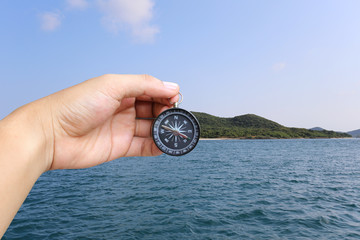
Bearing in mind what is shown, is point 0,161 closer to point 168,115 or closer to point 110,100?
point 110,100

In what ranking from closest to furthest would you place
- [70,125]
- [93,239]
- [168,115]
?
[70,125] < [168,115] < [93,239]

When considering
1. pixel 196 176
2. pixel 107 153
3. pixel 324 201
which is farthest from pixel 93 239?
pixel 196 176

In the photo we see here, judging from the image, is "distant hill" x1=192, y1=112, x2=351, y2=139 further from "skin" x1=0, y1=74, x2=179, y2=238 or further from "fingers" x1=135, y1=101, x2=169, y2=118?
"skin" x1=0, y1=74, x2=179, y2=238

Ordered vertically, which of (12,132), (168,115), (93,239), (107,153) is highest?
(168,115)

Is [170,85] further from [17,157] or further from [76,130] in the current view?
[17,157]

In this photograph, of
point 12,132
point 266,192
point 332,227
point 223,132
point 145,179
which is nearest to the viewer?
point 12,132

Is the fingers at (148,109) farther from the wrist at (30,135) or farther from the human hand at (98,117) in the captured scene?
the wrist at (30,135)

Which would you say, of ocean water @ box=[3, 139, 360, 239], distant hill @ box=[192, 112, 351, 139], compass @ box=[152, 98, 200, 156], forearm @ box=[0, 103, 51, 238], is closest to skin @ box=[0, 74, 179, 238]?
forearm @ box=[0, 103, 51, 238]
